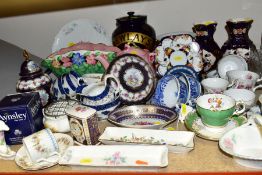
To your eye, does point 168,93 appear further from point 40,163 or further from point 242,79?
point 40,163

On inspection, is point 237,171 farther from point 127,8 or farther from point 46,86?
point 127,8

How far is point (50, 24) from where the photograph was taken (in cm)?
157

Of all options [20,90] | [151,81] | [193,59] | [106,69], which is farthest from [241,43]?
[20,90]

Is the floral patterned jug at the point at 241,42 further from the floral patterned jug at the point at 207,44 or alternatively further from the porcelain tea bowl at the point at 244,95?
the porcelain tea bowl at the point at 244,95

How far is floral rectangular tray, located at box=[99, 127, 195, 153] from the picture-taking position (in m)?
0.91

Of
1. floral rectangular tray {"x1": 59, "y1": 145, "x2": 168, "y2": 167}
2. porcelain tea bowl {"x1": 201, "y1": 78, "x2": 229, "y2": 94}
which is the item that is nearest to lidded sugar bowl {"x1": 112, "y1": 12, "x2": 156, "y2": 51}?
porcelain tea bowl {"x1": 201, "y1": 78, "x2": 229, "y2": 94}

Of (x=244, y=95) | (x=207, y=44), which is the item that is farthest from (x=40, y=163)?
(x=207, y=44)

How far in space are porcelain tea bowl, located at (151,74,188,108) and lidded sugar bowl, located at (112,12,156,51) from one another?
0.72ft

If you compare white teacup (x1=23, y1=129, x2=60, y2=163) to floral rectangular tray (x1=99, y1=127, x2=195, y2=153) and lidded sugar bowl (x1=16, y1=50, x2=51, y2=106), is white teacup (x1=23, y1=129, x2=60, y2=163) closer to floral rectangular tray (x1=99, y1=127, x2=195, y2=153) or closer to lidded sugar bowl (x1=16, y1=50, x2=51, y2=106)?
floral rectangular tray (x1=99, y1=127, x2=195, y2=153)

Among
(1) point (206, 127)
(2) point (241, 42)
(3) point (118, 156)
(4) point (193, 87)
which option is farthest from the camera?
(2) point (241, 42)

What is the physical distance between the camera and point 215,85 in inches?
45.5

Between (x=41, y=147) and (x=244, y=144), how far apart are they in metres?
0.57

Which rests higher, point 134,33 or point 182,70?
point 134,33

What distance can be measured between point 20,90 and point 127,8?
0.64m
